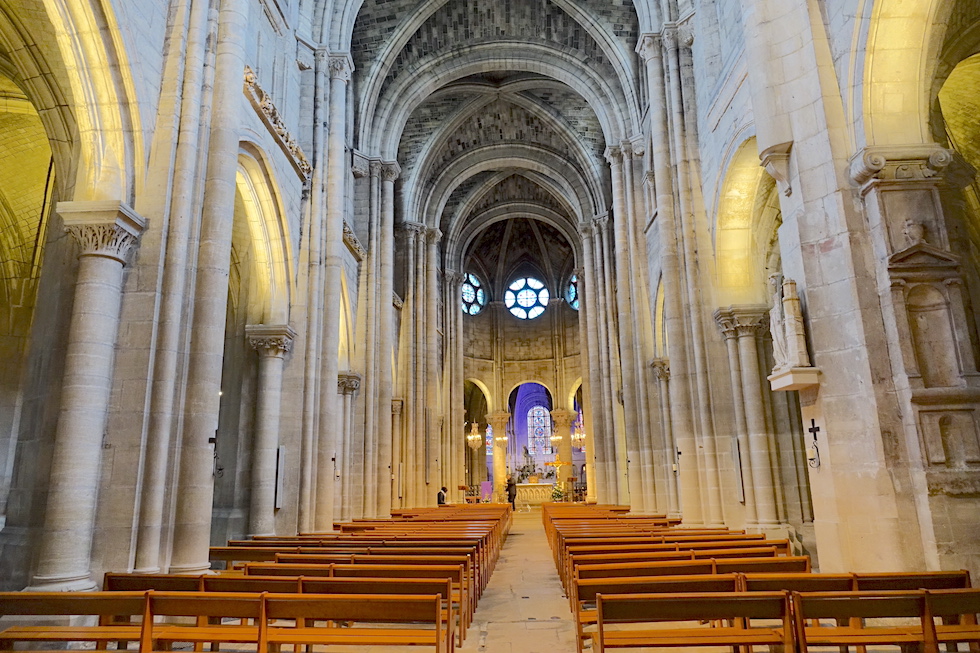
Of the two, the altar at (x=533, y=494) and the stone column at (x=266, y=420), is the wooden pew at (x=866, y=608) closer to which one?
the stone column at (x=266, y=420)

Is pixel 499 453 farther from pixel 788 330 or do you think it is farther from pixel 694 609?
pixel 694 609

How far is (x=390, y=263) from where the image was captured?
870 inches

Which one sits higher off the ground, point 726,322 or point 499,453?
point 726,322

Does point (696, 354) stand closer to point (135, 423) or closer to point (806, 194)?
point (806, 194)

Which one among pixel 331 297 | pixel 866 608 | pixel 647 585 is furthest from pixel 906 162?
pixel 331 297

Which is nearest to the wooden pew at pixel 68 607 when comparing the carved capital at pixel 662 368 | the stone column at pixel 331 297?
the stone column at pixel 331 297

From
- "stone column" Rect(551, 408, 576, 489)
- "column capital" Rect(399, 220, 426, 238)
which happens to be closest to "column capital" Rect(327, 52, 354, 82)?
"column capital" Rect(399, 220, 426, 238)

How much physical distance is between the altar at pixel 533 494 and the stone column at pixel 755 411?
74.8 feet

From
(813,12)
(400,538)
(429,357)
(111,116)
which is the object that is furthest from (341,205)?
(429,357)

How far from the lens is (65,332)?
751cm

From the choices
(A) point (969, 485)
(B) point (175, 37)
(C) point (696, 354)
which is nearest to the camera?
(A) point (969, 485)

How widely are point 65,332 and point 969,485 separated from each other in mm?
9720

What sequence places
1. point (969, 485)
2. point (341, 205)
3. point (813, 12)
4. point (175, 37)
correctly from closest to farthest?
point (969, 485)
point (813, 12)
point (175, 37)
point (341, 205)

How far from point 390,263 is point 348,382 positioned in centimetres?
502
